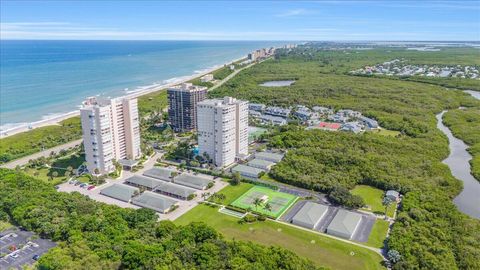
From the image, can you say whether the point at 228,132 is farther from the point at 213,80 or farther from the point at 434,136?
the point at 213,80

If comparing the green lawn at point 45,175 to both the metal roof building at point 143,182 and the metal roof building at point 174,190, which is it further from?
the metal roof building at point 174,190

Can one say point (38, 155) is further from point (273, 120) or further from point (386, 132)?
point (386, 132)

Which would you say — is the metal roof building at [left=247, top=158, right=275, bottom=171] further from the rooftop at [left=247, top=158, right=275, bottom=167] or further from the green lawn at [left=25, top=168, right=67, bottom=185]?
the green lawn at [left=25, top=168, right=67, bottom=185]

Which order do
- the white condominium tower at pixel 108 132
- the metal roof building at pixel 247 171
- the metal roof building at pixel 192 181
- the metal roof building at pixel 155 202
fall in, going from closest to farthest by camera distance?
the metal roof building at pixel 155 202 < the metal roof building at pixel 192 181 < the white condominium tower at pixel 108 132 < the metal roof building at pixel 247 171

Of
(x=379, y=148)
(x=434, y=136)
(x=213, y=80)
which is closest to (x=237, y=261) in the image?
(x=379, y=148)

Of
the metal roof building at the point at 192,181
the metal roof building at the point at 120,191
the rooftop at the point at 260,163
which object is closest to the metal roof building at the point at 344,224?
the rooftop at the point at 260,163

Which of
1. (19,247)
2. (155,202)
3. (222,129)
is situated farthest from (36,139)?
(222,129)
